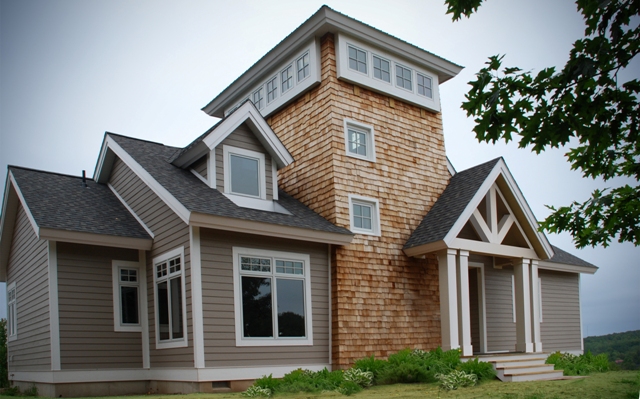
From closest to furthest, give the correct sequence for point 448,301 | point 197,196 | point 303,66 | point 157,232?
point 197,196 → point 157,232 → point 448,301 → point 303,66

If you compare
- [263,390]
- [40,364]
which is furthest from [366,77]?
[40,364]

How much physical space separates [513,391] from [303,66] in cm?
1021

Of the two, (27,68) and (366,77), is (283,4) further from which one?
(27,68)

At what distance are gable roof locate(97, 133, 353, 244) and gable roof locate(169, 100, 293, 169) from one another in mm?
548

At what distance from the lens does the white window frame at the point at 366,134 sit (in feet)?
53.8

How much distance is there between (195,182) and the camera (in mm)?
14648

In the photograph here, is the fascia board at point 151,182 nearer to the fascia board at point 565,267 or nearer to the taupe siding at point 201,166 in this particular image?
the taupe siding at point 201,166

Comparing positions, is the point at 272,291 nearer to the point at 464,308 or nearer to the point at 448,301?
the point at 448,301

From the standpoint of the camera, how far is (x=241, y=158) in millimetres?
15078

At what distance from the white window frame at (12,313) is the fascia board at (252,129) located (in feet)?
24.5

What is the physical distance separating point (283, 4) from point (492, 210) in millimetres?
10153

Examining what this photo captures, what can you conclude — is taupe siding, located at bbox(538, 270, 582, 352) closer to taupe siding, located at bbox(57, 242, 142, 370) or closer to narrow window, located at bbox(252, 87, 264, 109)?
narrow window, located at bbox(252, 87, 264, 109)

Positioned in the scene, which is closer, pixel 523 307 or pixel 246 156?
pixel 246 156

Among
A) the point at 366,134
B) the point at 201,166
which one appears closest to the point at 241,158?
the point at 201,166
